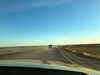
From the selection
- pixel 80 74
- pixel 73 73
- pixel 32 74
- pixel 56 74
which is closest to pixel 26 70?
pixel 32 74

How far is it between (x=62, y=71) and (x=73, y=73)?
353mm

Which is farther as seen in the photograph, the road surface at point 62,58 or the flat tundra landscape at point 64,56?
the flat tundra landscape at point 64,56

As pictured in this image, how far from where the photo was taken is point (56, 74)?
3.09m

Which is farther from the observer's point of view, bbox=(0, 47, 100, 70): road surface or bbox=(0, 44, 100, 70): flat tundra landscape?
bbox=(0, 44, 100, 70): flat tundra landscape

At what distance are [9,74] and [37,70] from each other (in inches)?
38.8

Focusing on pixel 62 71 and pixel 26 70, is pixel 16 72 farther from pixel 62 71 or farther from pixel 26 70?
pixel 62 71

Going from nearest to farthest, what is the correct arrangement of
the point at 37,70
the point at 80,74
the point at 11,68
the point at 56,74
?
the point at 80,74, the point at 56,74, the point at 37,70, the point at 11,68

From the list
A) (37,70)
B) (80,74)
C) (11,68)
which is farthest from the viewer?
(11,68)

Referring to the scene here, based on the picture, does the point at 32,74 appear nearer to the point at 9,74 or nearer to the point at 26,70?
the point at 26,70

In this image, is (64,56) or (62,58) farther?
(64,56)

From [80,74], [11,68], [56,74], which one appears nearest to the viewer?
[80,74]

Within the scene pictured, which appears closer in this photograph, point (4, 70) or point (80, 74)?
point (80, 74)

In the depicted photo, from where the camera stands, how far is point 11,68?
3539mm

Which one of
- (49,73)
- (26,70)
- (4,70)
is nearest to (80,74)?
(49,73)
